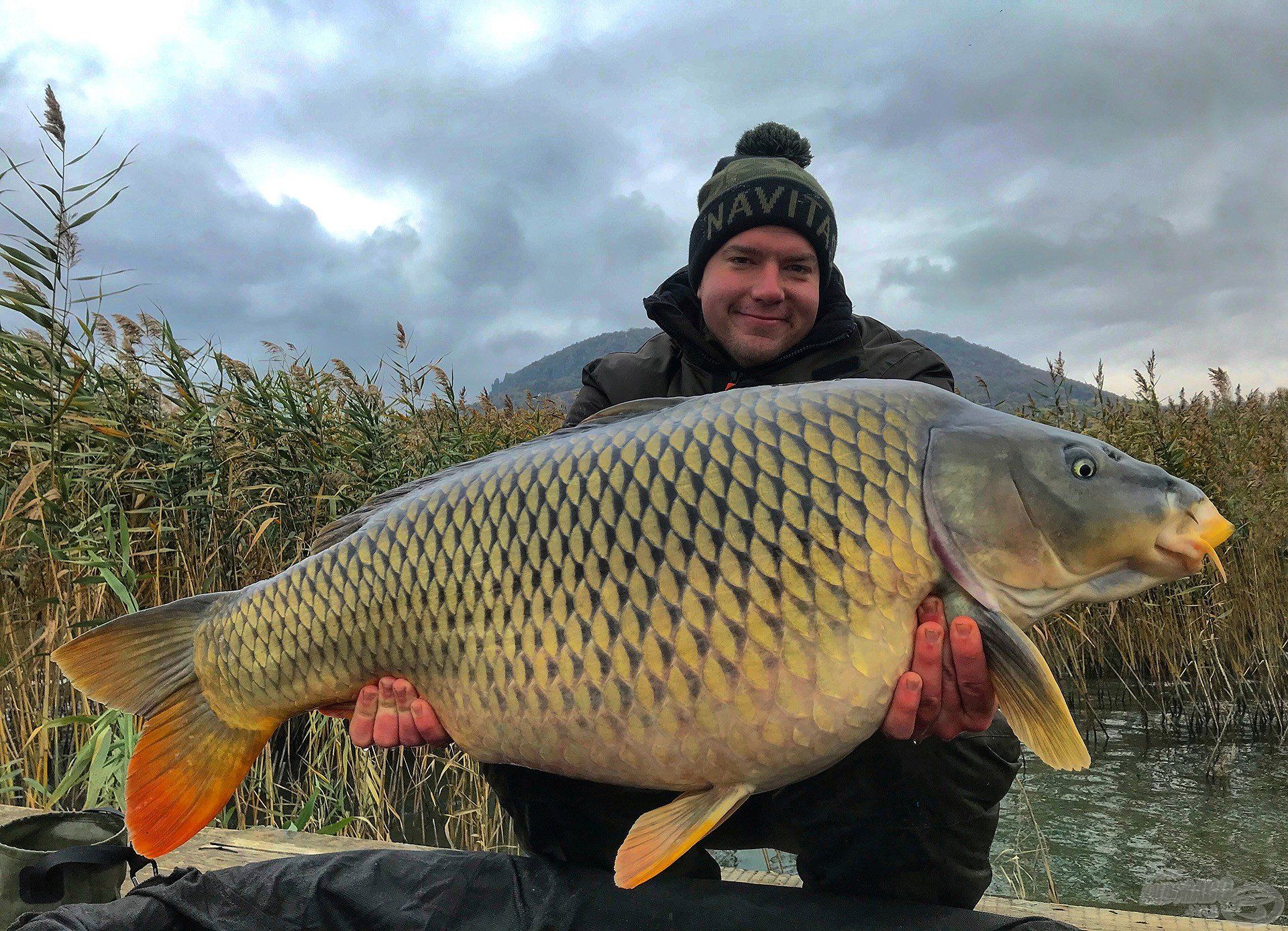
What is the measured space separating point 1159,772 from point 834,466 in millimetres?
3417

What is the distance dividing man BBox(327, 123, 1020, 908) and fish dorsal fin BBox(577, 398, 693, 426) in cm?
43

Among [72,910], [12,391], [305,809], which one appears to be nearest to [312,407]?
[12,391]

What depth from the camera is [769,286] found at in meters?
1.82

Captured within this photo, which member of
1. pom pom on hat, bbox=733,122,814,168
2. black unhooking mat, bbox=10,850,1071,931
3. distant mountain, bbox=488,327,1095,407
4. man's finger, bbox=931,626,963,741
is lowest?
black unhooking mat, bbox=10,850,1071,931

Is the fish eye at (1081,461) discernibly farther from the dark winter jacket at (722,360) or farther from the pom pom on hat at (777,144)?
the pom pom on hat at (777,144)

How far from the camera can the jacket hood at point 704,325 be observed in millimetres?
1835

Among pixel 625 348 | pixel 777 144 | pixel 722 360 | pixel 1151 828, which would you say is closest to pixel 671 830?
pixel 722 360

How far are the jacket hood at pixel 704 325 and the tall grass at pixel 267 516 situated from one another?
1242 millimetres

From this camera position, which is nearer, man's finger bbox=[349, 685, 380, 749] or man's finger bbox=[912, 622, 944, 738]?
man's finger bbox=[912, 622, 944, 738]

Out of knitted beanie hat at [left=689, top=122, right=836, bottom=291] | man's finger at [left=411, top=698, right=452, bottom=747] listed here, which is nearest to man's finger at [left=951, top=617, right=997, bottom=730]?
man's finger at [left=411, top=698, right=452, bottom=747]

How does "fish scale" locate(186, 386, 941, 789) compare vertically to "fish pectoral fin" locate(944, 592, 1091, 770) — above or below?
above

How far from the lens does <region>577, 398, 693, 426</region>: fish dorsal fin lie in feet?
4.05

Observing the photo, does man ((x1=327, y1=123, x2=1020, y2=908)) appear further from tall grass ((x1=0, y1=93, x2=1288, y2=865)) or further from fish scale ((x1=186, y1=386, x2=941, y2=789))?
tall grass ((x1=0, y1=93, x2=1288, y2=865))

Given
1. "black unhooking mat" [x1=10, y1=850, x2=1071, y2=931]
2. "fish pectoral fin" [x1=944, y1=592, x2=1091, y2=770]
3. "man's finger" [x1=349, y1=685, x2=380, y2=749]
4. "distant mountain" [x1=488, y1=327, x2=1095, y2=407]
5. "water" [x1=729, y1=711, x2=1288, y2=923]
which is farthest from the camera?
"distant mountain" [x1=488, y1=327, x2=1095, y2=407]
